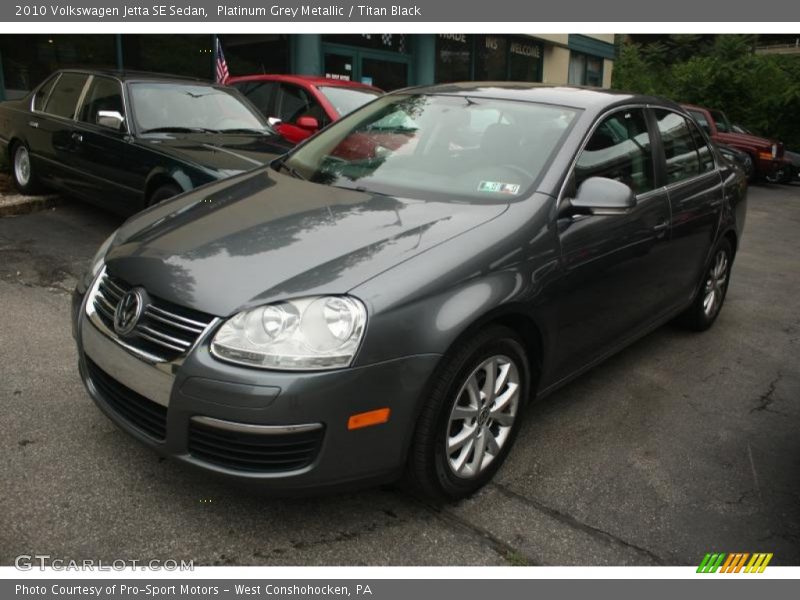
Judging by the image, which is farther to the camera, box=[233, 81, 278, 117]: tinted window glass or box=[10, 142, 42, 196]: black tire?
box=[233, 81, 278, 117]: tinted window glass

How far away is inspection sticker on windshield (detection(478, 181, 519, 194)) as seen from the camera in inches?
126

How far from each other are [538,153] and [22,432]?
255 cm

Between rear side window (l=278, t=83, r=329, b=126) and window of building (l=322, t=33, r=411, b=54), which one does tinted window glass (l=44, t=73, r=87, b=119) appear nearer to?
rear side window (l=278, t=83, r=329, b=126)

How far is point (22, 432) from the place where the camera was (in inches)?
126

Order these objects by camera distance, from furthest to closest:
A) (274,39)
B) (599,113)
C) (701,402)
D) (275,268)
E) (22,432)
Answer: (274,39)
(701,402)
(599,113)
(22,432)
(275,268)

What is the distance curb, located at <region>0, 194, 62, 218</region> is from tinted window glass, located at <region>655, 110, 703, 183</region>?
596 centimetres

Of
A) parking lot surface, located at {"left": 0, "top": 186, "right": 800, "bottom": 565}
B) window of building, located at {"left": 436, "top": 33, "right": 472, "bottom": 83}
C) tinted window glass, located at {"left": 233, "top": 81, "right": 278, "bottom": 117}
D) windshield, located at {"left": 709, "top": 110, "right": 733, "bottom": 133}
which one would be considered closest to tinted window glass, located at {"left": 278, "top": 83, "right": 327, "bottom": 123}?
tinted window glass, located at {"left": 233, "top": 81, "right": 278, "bottom": 117}

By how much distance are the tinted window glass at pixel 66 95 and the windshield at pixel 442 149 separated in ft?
12.9

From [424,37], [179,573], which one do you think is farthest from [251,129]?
[424,37]

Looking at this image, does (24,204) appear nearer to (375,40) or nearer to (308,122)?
(308,122)

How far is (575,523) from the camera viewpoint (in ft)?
9.32

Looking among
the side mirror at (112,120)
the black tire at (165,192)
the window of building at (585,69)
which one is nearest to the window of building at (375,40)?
the window of building at (585,69)

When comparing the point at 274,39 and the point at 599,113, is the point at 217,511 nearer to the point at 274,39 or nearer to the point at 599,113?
the point at 599,113

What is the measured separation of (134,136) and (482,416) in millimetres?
→ 4394
